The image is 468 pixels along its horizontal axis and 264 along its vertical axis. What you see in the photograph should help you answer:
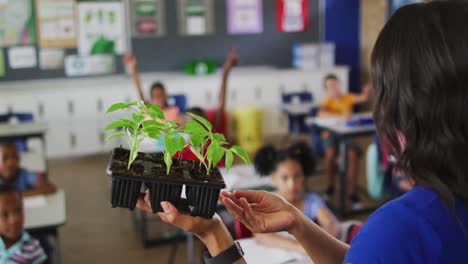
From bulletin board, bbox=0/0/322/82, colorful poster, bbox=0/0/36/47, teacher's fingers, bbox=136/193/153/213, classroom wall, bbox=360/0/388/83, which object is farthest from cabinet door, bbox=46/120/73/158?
teacher's fingers, bbox=136/193/153/213

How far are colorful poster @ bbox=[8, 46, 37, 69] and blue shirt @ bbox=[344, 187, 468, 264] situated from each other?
6511 millimetres

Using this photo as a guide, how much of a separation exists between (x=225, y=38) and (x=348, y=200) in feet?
11.3

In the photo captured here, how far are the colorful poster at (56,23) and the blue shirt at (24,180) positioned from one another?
3717 millimetres

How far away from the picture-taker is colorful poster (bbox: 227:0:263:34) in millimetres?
7332

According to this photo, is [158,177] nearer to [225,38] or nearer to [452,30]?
[452,30]

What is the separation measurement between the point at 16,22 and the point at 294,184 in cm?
504

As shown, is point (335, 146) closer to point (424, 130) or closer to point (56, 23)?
point (56, 23)

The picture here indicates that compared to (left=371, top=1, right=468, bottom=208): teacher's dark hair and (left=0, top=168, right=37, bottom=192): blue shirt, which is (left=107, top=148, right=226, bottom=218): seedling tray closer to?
(left=371, top=1, right=468, bottom=208): teacher's dark hair

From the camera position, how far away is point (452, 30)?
765 mm

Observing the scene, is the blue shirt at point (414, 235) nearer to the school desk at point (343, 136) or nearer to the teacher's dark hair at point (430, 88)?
the teacher's dark hair at point (430, 88)

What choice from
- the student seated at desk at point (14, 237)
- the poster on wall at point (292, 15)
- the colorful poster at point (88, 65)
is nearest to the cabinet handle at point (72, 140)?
the colorful poster at point (88, 65)

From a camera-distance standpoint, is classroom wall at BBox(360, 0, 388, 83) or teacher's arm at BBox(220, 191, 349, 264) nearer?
teacher's arm at BBox(220, 191, 349, 264)

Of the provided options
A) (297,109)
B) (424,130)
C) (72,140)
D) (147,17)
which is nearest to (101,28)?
(147,17)

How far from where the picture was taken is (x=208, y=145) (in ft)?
3.45
